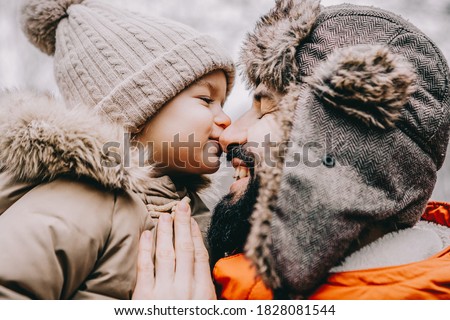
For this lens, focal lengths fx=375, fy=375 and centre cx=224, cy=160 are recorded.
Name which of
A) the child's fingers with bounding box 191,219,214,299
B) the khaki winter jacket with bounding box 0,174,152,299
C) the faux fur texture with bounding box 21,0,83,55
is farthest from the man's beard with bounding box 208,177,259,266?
the faux fur texture with bounding box 21,0,83,55

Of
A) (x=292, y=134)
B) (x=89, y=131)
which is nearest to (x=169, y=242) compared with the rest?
(x=89, y=131)

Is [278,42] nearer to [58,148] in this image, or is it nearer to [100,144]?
[100,144]

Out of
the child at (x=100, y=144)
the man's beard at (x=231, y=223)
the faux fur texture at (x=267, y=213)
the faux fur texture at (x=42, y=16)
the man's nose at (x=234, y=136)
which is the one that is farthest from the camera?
the faux fur texture at (x=42, y=16)

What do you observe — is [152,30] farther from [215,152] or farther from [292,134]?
[292,134]

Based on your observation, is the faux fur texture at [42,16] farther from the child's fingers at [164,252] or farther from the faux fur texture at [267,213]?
the faux fur texture at [267,213]

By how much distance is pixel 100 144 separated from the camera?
1308 millimetres

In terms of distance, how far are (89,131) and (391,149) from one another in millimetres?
1009

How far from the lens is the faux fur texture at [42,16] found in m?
1.99

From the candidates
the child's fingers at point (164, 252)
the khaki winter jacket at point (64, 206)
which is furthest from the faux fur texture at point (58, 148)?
the child's fingers at point (164, 252)

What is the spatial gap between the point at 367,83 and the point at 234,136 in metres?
0.61

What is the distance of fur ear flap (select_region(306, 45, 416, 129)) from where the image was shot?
3.56 feet

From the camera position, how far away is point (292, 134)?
1134 millimetres

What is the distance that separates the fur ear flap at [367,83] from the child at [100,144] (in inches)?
28.9

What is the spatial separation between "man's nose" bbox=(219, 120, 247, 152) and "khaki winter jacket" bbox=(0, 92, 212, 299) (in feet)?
1.21
